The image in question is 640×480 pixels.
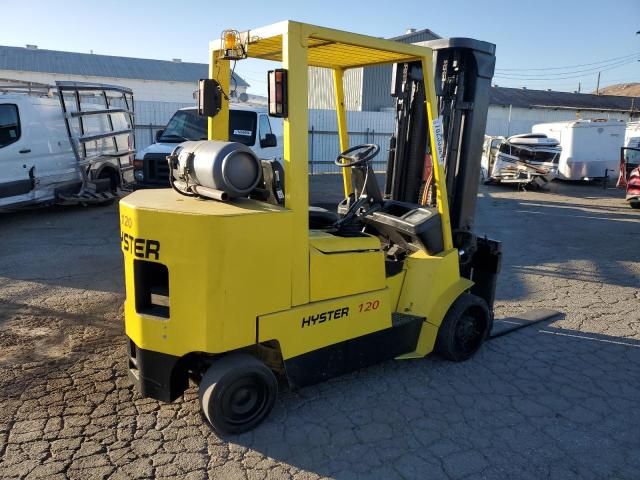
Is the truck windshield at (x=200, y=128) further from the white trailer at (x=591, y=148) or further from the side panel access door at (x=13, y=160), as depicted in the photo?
the white trailer at (x=591, y=148)

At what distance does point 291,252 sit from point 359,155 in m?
1.25

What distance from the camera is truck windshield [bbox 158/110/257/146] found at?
10477 mm

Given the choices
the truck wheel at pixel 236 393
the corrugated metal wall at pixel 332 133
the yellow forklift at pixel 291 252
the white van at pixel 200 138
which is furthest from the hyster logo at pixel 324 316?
the corrugated metal wall at pixel 332 133

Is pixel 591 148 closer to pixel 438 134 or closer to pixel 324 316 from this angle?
pixel 438 134

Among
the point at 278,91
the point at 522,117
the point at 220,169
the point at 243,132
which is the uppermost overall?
the point at 522,117

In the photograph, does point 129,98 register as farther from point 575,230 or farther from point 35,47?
point 35,47

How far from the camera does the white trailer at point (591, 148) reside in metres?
19.5

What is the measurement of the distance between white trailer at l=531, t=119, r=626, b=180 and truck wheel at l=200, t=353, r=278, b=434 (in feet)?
62.8

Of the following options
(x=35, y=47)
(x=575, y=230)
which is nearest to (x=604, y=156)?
(x=575, y=230)

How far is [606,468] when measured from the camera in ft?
10.2

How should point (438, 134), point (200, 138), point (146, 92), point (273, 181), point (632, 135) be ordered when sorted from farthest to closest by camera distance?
point (146, 92)
point (632, 135)
point (200, 138)
point (438, 134)
point (273, 181)

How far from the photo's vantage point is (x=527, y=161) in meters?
18.3

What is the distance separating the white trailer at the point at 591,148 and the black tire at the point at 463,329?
17287 millimetres

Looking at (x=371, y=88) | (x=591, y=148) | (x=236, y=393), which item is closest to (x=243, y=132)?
(x=236, y=393)
